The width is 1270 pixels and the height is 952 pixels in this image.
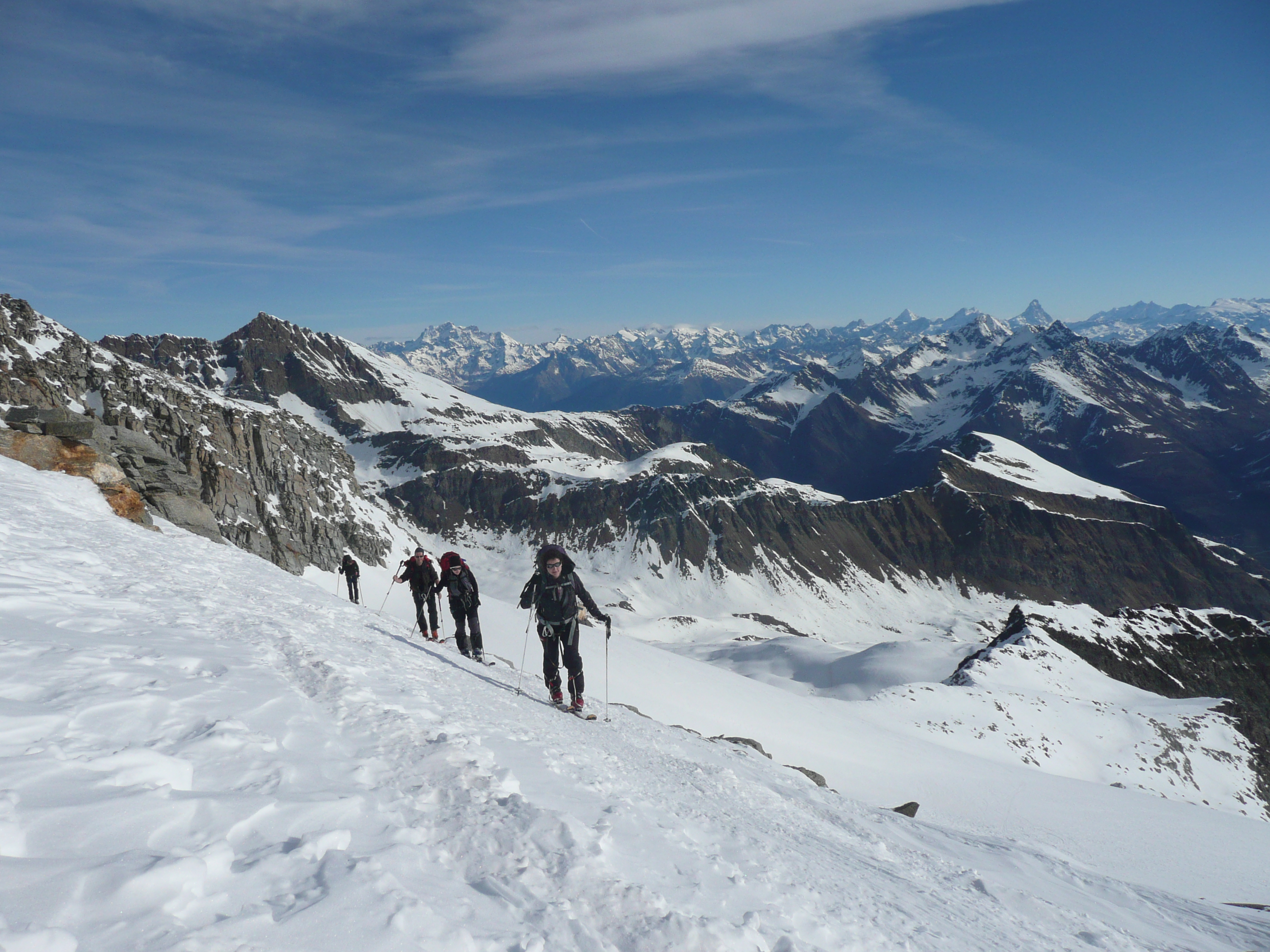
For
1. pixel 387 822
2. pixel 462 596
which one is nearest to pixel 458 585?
pixel 462 596

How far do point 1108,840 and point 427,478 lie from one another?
16458 centimetres

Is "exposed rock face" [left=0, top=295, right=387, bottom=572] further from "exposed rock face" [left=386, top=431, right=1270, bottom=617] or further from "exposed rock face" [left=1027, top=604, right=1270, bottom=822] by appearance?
"exposed rock face" [left=386, top=431, right=1270, bottom=617]

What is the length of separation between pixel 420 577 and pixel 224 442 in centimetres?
6101

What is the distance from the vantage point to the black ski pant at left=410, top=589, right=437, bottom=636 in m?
16.9

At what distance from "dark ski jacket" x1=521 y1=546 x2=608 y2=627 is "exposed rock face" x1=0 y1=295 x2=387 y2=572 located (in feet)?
132

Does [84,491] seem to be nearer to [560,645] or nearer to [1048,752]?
[560,645]

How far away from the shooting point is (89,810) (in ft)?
11.7

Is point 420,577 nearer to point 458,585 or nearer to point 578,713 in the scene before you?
point 458,585

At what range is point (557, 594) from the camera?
10.9 meters

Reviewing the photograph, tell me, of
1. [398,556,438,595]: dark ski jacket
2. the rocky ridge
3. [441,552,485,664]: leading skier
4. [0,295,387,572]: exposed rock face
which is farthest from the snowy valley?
the rocky ridge

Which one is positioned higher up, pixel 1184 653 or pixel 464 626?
pixel 464 626

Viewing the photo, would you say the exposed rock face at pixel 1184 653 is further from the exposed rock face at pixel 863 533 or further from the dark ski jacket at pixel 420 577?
→ the exposed rock face at pixel 863 533

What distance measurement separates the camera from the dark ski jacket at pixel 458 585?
49.6ft

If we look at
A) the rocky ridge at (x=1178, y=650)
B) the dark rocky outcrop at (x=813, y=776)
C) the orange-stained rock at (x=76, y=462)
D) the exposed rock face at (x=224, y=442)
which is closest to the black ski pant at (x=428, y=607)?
the orange-stained rock at (x=76, y=462)
